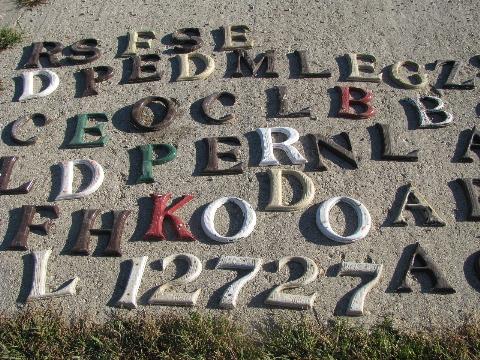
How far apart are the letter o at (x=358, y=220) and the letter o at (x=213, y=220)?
1.72 ft

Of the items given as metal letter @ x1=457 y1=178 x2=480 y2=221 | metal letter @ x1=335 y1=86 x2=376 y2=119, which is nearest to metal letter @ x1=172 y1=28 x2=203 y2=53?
metal letter @ x1=335 y1=86 x2=376 y2=119

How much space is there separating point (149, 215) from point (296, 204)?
118 centimetres

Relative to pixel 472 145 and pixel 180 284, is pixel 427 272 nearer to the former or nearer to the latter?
pixel 472 145

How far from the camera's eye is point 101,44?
20.9ft

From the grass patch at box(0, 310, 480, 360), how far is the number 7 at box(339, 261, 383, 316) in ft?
0.42

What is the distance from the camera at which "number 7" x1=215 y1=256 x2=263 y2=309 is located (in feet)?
13.1

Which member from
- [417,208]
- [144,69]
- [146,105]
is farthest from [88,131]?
[417,208]

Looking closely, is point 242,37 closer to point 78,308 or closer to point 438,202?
point 438,202

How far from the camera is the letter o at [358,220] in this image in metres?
4.35

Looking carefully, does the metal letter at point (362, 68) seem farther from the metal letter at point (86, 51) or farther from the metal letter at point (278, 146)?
the metal letter at point (86, 51)

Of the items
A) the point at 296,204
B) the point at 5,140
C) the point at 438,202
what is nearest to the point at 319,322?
the point at 296,204

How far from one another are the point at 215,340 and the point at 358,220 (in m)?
1.51

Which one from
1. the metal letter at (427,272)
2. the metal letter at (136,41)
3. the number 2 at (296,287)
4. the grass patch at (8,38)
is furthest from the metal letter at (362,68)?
the grass patch at (8,38)

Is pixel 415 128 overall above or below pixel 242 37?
below
